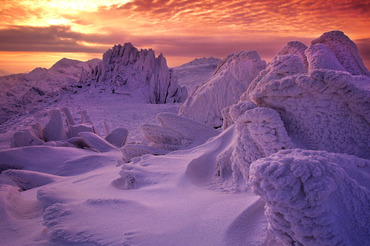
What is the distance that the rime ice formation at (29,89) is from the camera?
11.7m

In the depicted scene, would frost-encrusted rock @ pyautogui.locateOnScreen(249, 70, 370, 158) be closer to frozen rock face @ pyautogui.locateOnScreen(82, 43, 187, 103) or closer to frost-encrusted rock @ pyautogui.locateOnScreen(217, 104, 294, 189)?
frost-encrusted rock @ pyautogui.locateOnScreen(217, 104, 294, 189)

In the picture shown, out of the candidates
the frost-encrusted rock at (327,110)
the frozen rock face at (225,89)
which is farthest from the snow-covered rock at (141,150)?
the frozen rock face at (225,89)

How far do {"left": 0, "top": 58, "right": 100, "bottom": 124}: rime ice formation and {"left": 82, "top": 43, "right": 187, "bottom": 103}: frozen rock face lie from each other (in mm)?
1396

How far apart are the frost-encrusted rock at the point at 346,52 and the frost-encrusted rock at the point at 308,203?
226 centimetres

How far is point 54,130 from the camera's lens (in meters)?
4.79

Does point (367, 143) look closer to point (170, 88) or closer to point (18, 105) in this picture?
point (170, 88)

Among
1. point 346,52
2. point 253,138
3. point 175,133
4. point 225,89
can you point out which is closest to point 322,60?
point 346,52

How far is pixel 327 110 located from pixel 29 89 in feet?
48.6

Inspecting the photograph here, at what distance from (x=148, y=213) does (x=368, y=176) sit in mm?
1105

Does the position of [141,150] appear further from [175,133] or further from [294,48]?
[294,48]

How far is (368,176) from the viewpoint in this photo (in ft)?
3.87

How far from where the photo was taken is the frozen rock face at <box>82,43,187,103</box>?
12617 mm

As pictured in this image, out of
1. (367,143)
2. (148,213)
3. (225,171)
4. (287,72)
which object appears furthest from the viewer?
(287,72)

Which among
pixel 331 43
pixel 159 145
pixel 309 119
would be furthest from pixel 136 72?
pixel 309 119
